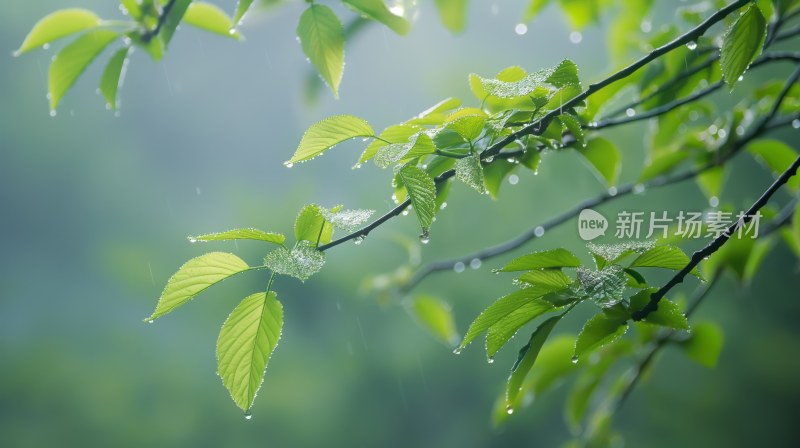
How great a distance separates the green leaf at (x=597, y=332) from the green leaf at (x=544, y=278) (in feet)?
0.11

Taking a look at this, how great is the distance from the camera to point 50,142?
16.9 feet

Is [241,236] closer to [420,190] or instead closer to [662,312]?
[420,190]

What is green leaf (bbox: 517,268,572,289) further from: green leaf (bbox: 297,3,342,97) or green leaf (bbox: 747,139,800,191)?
green leaf (bbox: 747,139,800,191)

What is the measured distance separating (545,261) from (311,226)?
150 millimetres

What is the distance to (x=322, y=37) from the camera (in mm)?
526

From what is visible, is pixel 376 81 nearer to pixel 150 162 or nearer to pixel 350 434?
pixel 150 162

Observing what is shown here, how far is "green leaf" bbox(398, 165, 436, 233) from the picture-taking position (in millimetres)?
386

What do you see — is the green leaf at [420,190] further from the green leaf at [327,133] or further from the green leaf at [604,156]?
the green leaf at [604,156]

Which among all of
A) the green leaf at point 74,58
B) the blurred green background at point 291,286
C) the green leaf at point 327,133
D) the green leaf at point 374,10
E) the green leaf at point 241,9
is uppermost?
the green leaf at point 74,58

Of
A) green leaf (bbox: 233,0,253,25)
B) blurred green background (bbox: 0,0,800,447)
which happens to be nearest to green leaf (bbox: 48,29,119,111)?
green leaf (bbox: 233,0,253,25)

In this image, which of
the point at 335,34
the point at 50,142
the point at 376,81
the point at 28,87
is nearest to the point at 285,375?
the point at 376,81

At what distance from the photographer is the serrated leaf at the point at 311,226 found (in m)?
0.41

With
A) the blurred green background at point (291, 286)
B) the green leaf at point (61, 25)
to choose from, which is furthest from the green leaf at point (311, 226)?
the blurred green background at point (291, 286)

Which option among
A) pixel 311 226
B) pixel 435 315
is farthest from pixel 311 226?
pixel 435 315
